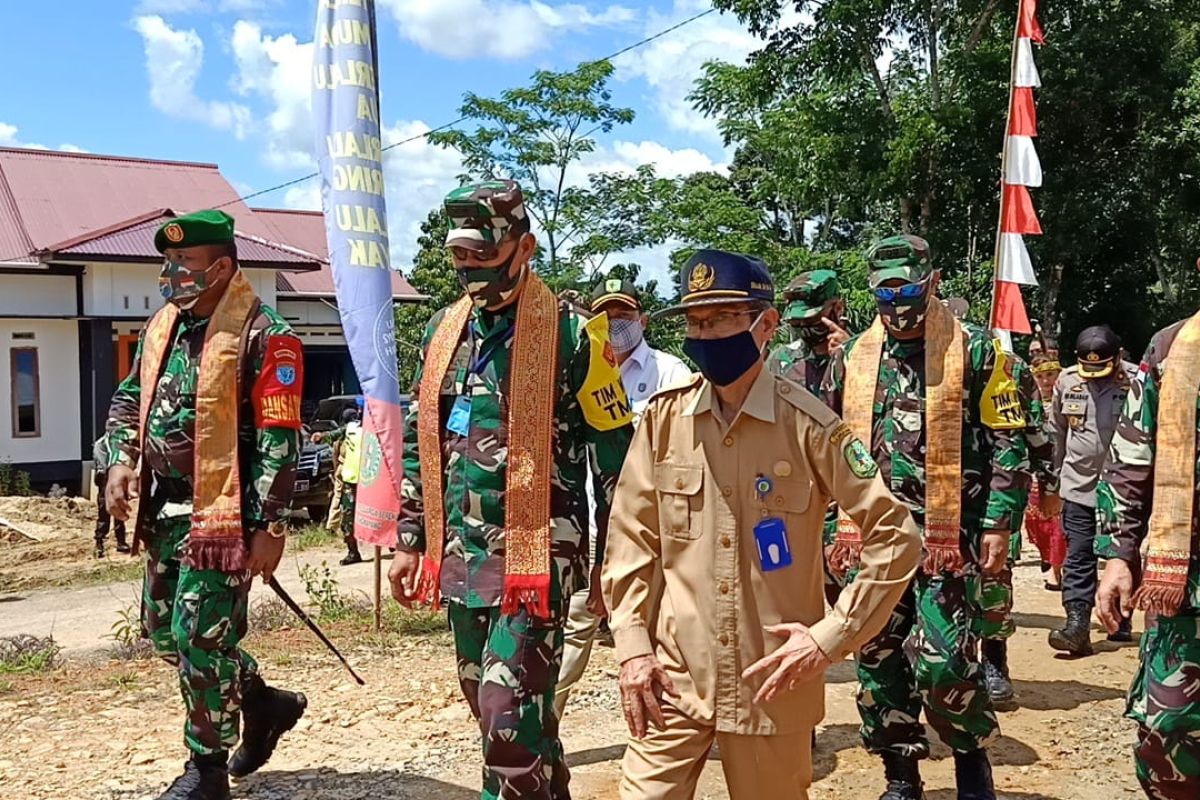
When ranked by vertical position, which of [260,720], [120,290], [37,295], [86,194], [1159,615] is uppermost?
[86,194]

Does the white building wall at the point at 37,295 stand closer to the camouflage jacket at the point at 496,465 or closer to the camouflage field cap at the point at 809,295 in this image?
the camouflage field cap at the point at 809,295

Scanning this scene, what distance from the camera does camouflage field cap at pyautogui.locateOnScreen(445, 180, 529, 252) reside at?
371 centimetres

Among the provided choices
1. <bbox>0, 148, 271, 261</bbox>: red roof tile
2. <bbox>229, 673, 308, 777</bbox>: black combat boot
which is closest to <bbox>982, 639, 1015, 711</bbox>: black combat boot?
<bbox>229, 673, 308, 777</bbox>: black combat boot

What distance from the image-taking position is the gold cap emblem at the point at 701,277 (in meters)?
2.93

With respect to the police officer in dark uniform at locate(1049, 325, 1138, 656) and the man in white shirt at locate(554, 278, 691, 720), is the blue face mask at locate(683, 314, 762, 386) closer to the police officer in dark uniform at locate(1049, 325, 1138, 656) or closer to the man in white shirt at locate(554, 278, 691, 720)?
the man in white shirt at locate(554, 278, 691, 720)

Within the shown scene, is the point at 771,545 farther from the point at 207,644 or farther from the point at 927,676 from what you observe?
the point at 207,644

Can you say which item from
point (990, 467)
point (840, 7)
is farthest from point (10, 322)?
point (990, 467)

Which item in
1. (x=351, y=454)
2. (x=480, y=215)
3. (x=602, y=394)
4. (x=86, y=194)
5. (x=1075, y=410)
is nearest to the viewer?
(x=480, y=215)

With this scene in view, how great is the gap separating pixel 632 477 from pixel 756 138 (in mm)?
15587

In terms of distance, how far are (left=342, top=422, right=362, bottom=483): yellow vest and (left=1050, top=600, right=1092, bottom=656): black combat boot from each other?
650 cm

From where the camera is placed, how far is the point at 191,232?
455 cm

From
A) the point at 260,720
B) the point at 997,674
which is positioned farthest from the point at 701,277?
the point at 997,674

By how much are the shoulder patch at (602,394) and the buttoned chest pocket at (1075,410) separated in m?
5.22

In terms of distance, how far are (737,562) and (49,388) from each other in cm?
1938
